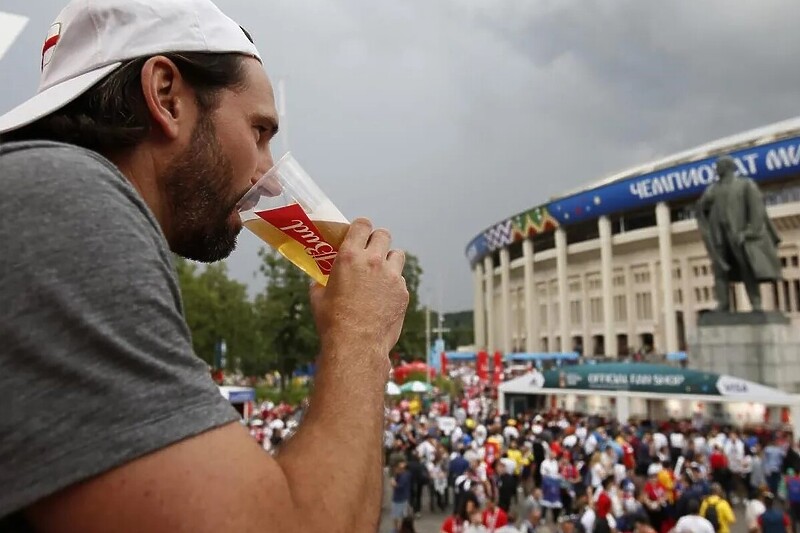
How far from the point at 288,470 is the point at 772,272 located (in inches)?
945

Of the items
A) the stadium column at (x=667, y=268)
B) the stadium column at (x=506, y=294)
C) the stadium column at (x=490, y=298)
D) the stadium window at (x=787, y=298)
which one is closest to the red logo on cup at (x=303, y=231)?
the stadium column at (x=667, y=268)

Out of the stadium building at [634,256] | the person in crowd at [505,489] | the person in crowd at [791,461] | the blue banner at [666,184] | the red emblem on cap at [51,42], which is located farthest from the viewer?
the stadium building at [634,256]

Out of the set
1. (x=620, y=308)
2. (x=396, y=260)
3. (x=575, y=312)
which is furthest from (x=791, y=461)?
(x=575, y=312)

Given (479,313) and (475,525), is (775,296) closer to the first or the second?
(479,313)

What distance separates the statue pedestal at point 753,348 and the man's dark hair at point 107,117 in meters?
22.8

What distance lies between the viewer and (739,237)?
72.3ft

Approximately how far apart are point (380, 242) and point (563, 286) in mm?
61958

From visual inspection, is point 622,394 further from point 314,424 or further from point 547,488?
point 314,424

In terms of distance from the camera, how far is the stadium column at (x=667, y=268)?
52.4m

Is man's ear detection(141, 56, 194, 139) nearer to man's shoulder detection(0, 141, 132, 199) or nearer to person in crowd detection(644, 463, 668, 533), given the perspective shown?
man's shoulder detection(0, 141, 132, 199)

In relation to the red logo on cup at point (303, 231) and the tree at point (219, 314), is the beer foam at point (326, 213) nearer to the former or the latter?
the red logo on cup at point (303, 231)

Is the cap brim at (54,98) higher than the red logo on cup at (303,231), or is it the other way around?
the cap brim at (54,98)

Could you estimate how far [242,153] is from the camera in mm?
1125

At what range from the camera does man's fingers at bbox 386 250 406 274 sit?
1.15 meters
